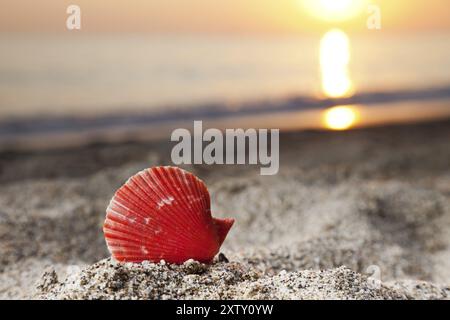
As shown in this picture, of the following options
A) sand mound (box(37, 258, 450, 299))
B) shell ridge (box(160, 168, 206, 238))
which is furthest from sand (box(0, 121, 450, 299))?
shell ridge (box(160, 168, 206, 238))

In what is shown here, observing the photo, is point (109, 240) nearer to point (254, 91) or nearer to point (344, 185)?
point (344, 185)

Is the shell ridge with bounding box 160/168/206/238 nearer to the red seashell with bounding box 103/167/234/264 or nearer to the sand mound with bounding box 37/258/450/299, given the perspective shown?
the red seashell with bounding box 103/167/234/264

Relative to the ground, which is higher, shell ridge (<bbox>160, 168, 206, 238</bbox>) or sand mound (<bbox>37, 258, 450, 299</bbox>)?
shell ridge (<bbox>160, 168, 206, 238</bbox>)

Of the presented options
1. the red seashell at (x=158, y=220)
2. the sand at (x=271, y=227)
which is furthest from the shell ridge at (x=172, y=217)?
the sand at (x=271, y=227)

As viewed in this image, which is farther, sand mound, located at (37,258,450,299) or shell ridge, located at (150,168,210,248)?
shell ridge, located at (150,168,210,248)

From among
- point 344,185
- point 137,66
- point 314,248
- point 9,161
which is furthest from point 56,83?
point 314,248

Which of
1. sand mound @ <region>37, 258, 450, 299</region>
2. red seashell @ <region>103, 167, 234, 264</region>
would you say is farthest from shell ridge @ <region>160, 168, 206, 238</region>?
sand mound @ <region>37, 258, 450, 299</region>
